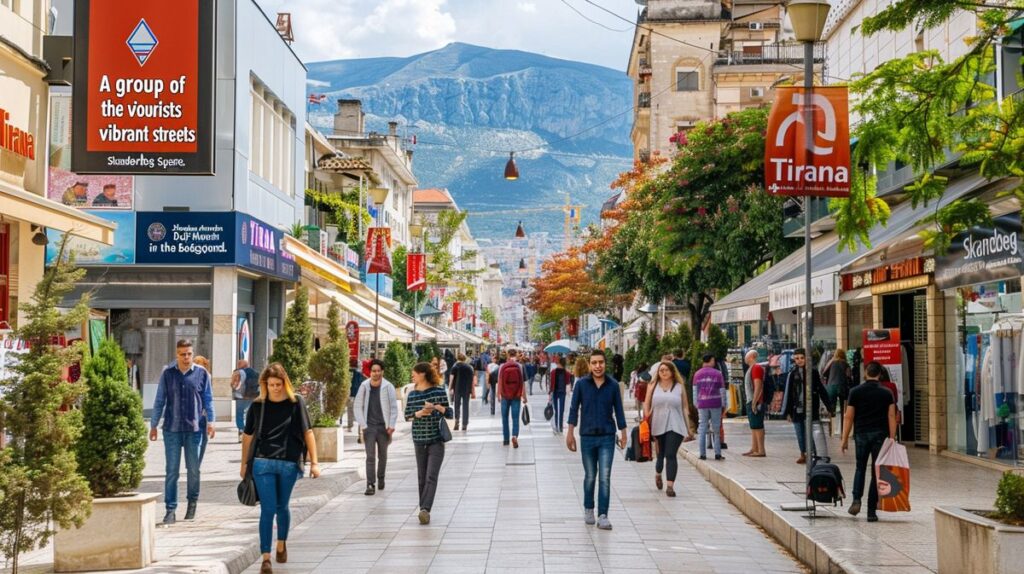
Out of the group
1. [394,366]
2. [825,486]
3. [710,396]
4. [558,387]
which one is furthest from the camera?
[394,366]

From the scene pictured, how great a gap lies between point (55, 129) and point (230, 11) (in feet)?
15.7

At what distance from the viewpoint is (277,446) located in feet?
34.1

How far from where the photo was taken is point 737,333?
46.6 m

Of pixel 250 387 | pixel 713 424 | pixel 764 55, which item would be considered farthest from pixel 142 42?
pixel 764 55

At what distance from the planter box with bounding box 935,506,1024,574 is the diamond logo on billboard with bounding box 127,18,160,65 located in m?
11.8

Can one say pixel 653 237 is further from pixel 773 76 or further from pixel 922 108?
pixel 773 76

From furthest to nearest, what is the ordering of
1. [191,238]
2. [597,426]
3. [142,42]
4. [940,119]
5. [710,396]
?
1. [191,238]
2. [710,396]
3. [142,42]
4. [597,426]
5. [940,119]

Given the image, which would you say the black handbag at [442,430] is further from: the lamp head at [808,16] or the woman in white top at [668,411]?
the lamp head at [808,16]

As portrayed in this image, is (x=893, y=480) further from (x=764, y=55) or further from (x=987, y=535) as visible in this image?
(x=764, y=55)

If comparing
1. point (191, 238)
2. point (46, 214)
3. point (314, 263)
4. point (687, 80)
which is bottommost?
point (46, 214)

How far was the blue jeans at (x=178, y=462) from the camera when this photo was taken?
1265cm

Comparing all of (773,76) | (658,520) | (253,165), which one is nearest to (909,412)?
(658,520)

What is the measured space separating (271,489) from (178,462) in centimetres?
290

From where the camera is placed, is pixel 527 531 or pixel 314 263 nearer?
pixel 527 531
